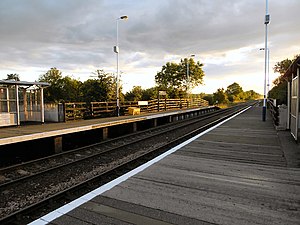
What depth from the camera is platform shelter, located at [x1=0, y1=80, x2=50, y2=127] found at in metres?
9.20

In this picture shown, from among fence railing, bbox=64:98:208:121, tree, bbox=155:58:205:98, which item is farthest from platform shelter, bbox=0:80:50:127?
tree, bbox=155:58:205:98

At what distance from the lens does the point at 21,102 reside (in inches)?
460

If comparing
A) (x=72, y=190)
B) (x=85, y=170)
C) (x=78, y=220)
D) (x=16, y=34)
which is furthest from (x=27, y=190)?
(x=16, y=34)

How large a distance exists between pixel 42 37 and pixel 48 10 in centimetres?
403

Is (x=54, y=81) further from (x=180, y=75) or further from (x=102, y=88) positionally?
(x=102, y=88)

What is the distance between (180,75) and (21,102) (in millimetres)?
35852

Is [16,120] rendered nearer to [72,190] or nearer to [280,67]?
[72,190]

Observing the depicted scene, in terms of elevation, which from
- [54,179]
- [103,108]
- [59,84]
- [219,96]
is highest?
[59,84]

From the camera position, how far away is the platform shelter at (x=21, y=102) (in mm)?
9203

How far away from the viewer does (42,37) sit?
15.6m

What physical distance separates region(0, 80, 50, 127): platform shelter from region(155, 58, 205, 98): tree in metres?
31.5

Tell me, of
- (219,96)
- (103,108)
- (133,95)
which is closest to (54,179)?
(103,108)

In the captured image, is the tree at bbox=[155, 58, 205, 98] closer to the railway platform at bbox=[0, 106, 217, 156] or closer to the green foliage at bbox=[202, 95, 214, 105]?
the green foliage at bbox=[202, 95, 214, 105]

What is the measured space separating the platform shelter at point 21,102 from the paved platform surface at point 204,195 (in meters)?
7.48
